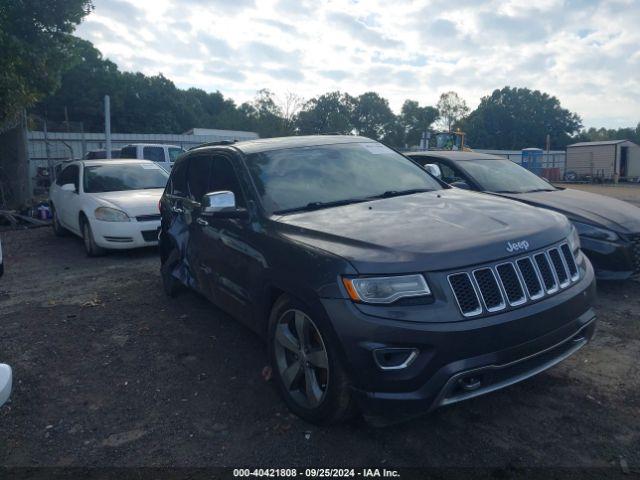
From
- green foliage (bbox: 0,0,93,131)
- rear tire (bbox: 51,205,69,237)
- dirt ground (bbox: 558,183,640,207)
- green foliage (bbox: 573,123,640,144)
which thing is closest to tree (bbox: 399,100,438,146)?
green foliage (bbox: 573,123,640,144)

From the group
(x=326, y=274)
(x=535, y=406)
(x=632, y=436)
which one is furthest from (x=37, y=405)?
(x=632, y=436)

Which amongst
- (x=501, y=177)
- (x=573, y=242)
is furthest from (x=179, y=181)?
(x=501, y=177)

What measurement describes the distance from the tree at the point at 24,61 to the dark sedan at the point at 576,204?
10.0 metres

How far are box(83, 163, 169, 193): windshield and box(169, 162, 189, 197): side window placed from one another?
393 centimetres

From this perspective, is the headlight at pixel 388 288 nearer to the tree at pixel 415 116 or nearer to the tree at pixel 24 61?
the tree at pixel 24 61

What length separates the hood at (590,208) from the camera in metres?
5.66

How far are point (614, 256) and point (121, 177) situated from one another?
7991 mm

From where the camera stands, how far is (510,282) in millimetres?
2850

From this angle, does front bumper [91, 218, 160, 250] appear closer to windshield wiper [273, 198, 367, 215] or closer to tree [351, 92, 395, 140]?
windshield wiper [273, 198, 367, 215]

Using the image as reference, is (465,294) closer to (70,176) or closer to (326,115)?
(70,176)

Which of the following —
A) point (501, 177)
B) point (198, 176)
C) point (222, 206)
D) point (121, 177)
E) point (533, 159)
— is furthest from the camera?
point (533, 159)

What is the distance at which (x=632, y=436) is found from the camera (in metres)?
2.98

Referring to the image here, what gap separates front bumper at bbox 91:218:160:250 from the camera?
807 centimetres

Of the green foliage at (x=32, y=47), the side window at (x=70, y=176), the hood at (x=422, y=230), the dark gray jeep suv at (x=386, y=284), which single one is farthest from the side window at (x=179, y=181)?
the green foliage at (x=32, y=47)
